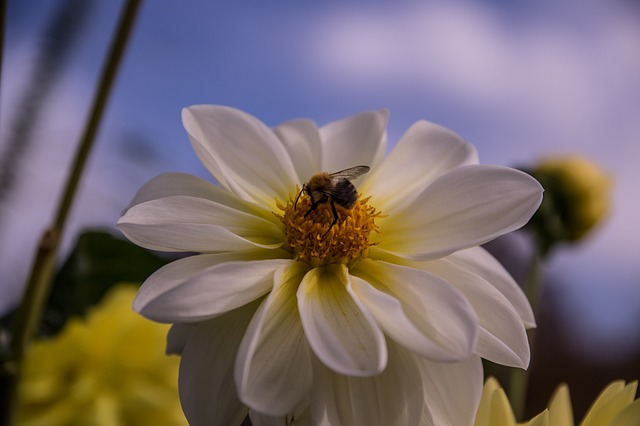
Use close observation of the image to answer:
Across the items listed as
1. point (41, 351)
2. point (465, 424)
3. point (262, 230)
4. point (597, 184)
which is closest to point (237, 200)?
point (262, 230)

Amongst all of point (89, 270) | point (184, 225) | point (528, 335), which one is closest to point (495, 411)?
point (184, 225)

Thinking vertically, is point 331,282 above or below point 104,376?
above

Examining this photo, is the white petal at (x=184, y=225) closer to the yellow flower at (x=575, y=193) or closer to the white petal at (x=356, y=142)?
the white petal at (x=356, y=142)

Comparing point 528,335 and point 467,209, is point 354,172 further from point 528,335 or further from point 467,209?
point 528,335

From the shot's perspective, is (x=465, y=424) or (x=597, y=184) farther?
(x=597, y=184)

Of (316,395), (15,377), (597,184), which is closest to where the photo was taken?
(316,395)

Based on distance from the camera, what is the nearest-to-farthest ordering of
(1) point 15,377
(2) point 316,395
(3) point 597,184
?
(2) point 316,395
(1) point 15,377
(3) point 597,184

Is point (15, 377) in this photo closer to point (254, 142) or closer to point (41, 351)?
point (41, 351)
